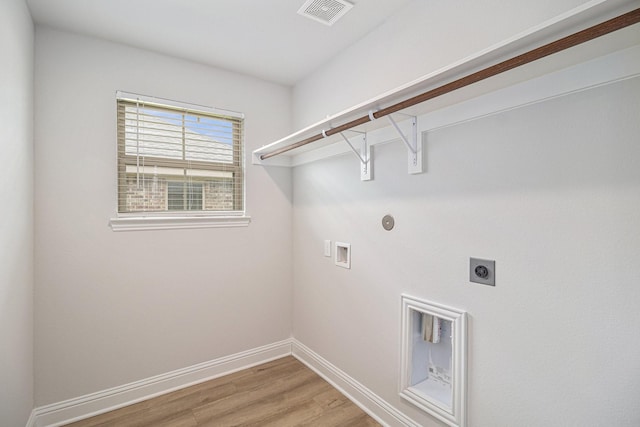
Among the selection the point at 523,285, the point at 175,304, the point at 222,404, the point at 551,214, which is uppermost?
the point at 551,214

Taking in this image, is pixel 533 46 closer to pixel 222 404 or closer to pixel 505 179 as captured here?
pixel 505 179

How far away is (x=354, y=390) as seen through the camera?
2.17 m

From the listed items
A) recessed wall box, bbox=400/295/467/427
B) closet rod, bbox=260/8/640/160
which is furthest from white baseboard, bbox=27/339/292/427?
closet rod, bbox=260/8/640/160

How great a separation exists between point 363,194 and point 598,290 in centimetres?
126

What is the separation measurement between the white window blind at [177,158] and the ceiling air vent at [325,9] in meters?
1.06

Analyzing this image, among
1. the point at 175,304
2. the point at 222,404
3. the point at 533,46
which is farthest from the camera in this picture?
the point at 175,304

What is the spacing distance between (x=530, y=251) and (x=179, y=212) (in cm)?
219

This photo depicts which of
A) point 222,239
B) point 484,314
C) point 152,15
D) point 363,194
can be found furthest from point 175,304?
point 484,314

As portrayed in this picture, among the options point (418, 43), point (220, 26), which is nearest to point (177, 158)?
point (220, 26)

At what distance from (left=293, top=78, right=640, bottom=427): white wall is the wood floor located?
0.41 meters

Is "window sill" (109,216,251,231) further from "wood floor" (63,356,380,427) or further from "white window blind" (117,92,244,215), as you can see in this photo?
"wood floor" (63,356,380,427)

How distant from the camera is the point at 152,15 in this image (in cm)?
183

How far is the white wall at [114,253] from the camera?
1.93 metres

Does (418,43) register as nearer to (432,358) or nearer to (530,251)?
(530,251)
